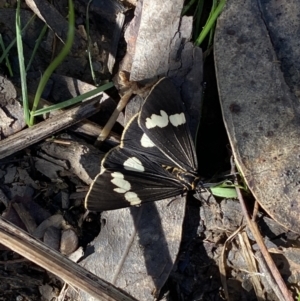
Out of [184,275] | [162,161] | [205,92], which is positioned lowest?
[184,275]

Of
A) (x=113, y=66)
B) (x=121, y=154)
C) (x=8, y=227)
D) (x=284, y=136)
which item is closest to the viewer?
(x=8, y=227)

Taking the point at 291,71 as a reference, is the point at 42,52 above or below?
above

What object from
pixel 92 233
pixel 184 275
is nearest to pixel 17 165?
pixel 92 233

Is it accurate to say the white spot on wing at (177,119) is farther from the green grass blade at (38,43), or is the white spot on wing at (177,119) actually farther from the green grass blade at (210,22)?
the green grass blade at (38,43)

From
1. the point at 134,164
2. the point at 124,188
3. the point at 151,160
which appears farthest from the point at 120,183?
the point at 151,160

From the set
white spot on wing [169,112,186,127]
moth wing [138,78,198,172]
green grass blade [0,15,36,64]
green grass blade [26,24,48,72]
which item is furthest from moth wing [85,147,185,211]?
green grass blade [0,15,36,64]

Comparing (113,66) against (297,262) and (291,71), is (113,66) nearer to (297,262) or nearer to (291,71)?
(291,71)
